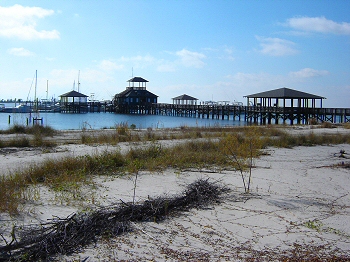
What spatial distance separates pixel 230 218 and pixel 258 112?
Answer: 5018cm

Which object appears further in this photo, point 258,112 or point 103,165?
point 258,112

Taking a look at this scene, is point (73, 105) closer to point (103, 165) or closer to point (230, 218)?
point (103, 165)

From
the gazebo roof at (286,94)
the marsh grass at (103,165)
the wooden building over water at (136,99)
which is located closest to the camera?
the marsh grass at (103,165)

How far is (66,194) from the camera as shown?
772cm

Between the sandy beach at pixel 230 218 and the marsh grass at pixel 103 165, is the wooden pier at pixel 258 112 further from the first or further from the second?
the sandy beach at pixel 230 218

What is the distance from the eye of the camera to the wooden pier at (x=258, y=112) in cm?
4975

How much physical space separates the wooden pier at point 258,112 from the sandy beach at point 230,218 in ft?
106

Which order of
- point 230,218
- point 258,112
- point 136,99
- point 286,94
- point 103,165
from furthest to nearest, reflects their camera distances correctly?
1. point 136,99
2. point 258,112
3. point 286,94
4. point 103,165
5. point 230,218

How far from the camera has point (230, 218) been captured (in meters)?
6.86

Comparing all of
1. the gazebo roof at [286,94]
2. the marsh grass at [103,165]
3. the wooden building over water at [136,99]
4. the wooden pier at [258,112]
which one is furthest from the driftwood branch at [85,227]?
the wooden building over water at [136,99]

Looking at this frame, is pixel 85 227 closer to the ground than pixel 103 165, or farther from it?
closer to the ground

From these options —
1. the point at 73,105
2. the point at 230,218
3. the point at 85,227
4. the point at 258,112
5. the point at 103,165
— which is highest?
the point at 73,105

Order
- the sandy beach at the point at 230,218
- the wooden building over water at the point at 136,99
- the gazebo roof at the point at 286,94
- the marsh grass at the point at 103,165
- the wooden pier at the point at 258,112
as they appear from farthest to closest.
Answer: the wooden building over water at the point at 136,99, the wooden pier at the point at 258,112, the gazebo roof at the point at 286,94, the marsh grass at the point at 103,165, the sandy beach at the point at 230,218

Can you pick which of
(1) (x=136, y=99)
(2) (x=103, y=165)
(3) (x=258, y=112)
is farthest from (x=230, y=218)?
(1) (x=136, y=99)
